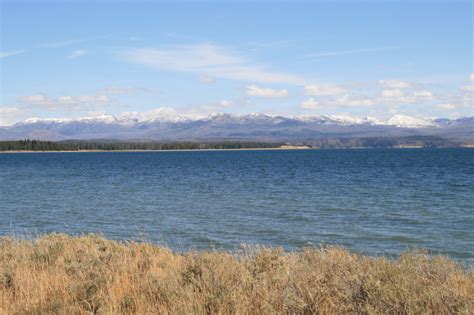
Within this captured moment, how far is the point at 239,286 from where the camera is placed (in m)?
8.44

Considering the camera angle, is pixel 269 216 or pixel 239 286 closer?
pixel 239 286

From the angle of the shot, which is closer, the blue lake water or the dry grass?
the dry grass

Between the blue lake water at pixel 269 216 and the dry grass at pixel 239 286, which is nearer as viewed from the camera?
the dry grass at pixel 239 286

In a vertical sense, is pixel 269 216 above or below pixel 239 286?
below

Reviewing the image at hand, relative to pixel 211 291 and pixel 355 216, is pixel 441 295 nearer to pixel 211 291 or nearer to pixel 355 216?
pixel 211 291

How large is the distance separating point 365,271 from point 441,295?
185 centimetres

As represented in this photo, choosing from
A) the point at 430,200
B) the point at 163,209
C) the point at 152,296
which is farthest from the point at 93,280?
the point at 430,200

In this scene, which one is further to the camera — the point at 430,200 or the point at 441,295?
the point at 430,200

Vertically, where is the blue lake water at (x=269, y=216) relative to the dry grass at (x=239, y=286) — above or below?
below

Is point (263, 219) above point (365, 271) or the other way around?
the other way around

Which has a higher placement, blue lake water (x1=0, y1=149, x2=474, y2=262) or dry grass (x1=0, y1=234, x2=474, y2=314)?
dry grass (x1=0, y1=234, x2=474, y2=314)

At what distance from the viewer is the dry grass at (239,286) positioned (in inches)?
302

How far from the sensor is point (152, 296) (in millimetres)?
8484

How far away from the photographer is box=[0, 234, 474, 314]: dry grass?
302 inches
